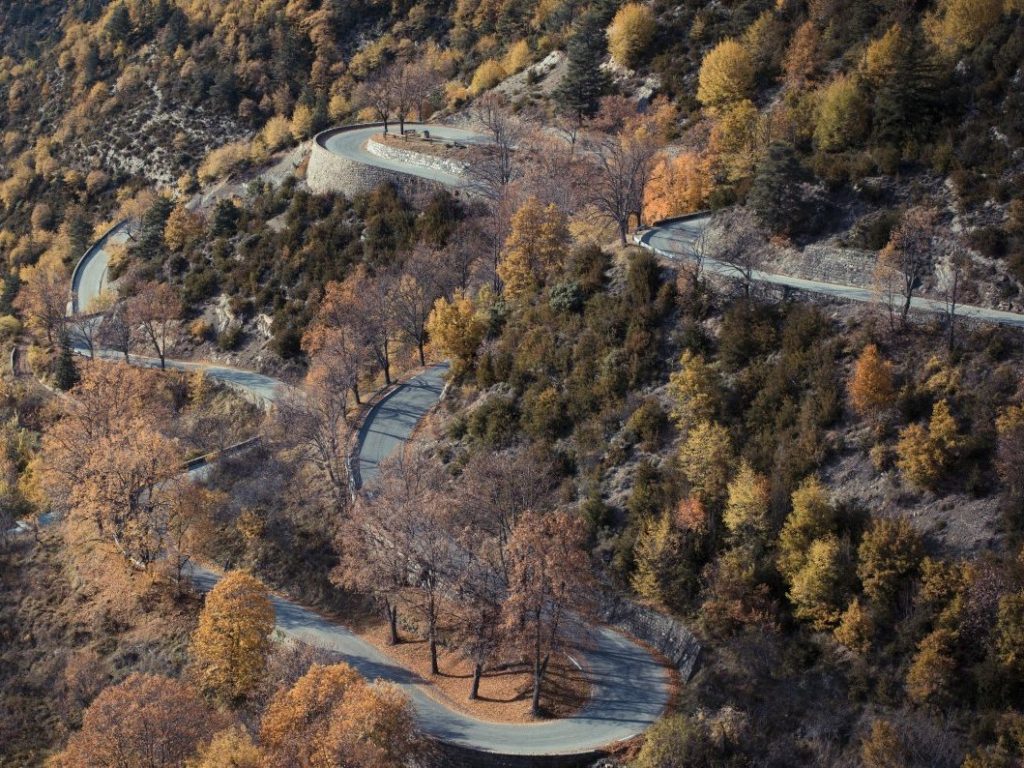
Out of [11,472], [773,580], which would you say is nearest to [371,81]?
[11,472]

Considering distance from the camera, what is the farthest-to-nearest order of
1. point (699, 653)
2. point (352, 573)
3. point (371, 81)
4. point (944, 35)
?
1. point (371, 81)
2. point (944, 35)
3. point (352, 573)
4. point (699, 653)

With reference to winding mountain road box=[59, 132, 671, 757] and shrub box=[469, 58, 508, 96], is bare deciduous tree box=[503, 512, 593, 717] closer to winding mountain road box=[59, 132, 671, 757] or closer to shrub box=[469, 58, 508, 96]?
winding mountain road box=[59, 132, 671, 757]

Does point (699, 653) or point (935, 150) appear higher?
point (935, 150)

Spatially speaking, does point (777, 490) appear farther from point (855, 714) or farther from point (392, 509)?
point (392, 509)

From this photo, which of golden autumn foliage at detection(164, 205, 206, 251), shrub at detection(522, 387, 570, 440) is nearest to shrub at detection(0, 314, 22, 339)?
golden autumn foliage at detection(164, 205, 206, 251)

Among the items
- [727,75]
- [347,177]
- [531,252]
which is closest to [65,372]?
[347,177]
